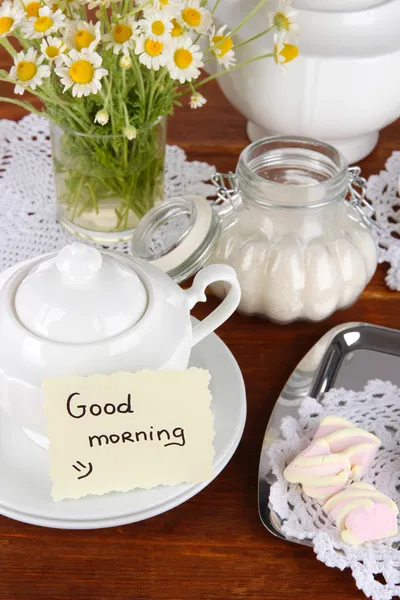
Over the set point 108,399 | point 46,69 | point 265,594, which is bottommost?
point 265,594

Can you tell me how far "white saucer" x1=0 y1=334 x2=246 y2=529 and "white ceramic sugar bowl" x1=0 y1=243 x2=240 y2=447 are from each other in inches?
1.5

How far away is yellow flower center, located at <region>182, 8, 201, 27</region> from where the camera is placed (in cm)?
75

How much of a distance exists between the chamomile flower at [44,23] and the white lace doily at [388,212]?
0.46 meters

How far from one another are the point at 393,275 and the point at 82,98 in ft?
1.35

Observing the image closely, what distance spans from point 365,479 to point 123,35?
0.46 metres

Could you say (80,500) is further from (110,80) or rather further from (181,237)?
(110,80)

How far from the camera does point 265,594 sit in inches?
23.4

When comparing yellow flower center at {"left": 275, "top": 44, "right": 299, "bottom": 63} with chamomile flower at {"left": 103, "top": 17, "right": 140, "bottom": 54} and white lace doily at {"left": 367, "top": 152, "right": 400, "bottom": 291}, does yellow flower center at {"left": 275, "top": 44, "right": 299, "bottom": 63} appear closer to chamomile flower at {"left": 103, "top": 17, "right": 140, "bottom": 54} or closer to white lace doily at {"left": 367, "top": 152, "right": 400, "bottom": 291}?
chamomile flower at {"left": 103, "top": 17, "right": 140, "bottom": 54}

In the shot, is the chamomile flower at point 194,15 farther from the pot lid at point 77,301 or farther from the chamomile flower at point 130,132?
the pot lid at point 77,301

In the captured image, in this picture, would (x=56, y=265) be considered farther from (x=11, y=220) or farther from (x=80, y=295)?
(x=11, y=220)

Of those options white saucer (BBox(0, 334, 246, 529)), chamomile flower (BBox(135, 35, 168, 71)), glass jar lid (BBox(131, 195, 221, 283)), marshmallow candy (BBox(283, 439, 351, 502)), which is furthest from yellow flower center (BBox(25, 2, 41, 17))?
marshmallow candy (BBox(283, 439, 351, 502))

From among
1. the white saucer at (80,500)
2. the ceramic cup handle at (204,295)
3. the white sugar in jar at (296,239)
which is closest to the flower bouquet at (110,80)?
the white sugar in jar at (296,239)

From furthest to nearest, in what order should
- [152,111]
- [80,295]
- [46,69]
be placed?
[152,111]
[46,69]
[80,295]

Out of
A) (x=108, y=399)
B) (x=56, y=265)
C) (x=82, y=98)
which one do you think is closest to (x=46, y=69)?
(x=82, y=98)
